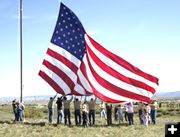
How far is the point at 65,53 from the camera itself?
22.3 metres

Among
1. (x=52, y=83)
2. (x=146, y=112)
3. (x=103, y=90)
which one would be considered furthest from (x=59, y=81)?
(x=146, y=112)

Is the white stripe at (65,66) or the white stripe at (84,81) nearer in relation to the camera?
the white stripe at (84,81)

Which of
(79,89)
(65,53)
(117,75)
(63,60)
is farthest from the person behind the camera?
(65,53)

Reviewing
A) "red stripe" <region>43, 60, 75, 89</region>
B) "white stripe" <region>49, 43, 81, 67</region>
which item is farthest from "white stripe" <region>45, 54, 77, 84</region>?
"white stripe" <region>49, 43, 81, 67</region>

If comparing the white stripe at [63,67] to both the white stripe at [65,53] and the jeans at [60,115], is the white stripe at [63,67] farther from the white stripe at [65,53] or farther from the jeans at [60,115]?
the jeans at [60,115]

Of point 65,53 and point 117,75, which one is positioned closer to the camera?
point 117,75

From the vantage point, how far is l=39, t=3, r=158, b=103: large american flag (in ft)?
60.9

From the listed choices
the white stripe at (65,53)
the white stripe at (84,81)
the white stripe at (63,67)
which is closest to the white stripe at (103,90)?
the white stripe at (84,81)

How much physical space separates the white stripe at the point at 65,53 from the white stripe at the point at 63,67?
59 centimetres

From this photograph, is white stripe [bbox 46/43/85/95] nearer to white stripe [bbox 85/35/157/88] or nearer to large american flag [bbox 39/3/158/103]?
large american flag [bbox 39/3/158/103]

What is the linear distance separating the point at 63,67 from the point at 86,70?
5.56 feet

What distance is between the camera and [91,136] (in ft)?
58.5

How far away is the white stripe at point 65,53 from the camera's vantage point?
2195cm

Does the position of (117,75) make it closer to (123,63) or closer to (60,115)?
(123,63)
